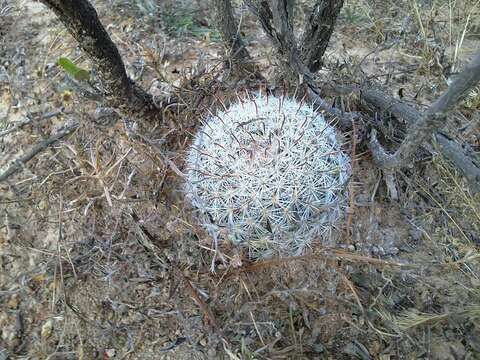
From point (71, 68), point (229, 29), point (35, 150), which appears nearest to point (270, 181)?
point (71, 68)

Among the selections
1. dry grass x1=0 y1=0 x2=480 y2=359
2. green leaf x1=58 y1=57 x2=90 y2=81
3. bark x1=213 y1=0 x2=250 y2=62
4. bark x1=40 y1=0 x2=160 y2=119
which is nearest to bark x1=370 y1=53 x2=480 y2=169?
dry grass x1=0 y1=0 x2=480 y2=359

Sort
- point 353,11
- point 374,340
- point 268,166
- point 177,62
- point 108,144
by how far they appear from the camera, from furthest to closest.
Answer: point 353,11 → point 177,62 → point 108,144 → point 374,340 → point 268,166

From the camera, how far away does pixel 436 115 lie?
1.29 m

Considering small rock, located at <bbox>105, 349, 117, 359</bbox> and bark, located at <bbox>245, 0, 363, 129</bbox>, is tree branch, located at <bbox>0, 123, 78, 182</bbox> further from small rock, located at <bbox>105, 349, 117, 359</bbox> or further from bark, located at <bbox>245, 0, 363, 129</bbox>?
bark, located at <bbox>245, 0, 363, 129</bbox>

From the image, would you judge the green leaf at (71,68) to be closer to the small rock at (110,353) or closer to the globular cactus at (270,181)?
the globular cactus at (270,181)

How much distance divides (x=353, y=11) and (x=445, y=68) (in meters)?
0.75

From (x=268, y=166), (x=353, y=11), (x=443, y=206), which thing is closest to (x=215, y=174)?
(x=268, y=166)

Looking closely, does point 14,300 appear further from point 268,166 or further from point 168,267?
point 268,166

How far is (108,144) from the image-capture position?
6.57ft

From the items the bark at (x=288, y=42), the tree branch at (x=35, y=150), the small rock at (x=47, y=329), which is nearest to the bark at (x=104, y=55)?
the tree branch at (x=35, y=150)

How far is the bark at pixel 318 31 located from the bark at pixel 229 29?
30 cm

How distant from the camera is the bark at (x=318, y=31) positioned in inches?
72.8

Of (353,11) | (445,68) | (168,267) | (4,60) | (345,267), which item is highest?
(4,60)

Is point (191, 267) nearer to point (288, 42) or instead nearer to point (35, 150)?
point (35, 150)
